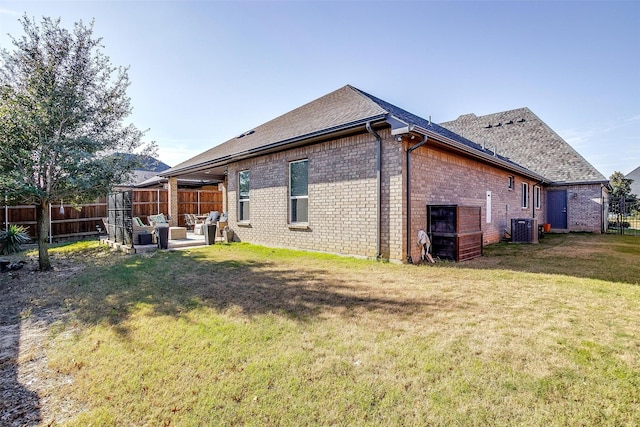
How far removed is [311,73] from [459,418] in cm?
1110

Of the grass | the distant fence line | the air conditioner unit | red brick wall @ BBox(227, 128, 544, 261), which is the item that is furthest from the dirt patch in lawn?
the distant fence line

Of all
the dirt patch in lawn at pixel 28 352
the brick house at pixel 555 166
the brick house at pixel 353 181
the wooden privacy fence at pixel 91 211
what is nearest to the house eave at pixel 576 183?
the brick house at pixel 555 166

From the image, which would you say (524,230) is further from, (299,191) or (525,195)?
(299,191)

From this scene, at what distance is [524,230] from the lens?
11414 mm

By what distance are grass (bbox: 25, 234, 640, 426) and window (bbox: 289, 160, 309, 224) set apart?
11.4ft

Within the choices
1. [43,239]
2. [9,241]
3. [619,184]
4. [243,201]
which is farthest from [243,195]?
[619,184]

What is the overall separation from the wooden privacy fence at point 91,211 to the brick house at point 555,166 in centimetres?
1886

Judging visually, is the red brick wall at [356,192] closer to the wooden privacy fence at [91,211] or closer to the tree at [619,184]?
the wooden privacy fence at [91,211]

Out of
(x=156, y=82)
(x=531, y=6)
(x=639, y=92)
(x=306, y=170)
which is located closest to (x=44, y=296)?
(x=306, y=170)

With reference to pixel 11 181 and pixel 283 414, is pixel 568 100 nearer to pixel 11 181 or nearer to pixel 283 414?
pixel 283 414

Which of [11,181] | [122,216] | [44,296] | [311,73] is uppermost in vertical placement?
[311,73]

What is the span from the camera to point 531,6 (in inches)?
316

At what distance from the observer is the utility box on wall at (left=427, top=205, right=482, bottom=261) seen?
7.10 metres

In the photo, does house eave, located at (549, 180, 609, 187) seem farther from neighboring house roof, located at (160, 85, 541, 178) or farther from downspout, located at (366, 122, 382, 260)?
downspout, located at (366, 122, 382, 260)
